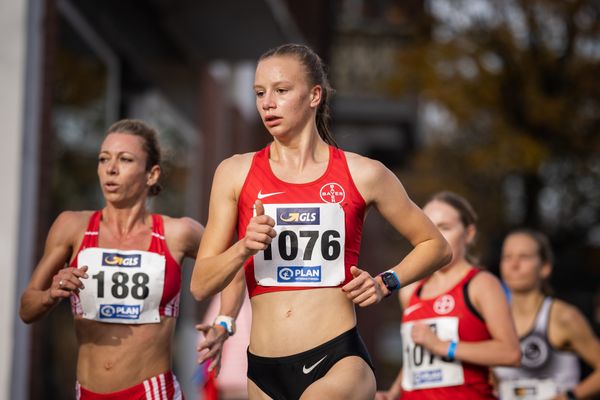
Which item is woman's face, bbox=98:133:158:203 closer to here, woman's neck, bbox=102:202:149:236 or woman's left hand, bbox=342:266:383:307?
woman's neck, bbox=102:202:149:236

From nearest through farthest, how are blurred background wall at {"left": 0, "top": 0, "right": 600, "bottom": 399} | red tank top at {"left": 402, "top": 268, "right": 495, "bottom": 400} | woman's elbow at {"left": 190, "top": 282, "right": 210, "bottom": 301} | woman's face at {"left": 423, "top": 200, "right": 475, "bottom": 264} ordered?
woman's elbow at {"left": 190, "top": 282, "right": 210, "bottom": 301} → red tank top at {"left": 402, "top": 268, "right": 495, "bottom": 400} → woman's face at {"left": 423, "top": 200, "right": 475, "bottom": 264} → blurred background wall at {"left": 0, "top": 0, "right": 600, "bottom": 399}

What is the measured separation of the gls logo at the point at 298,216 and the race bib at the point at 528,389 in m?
3.45

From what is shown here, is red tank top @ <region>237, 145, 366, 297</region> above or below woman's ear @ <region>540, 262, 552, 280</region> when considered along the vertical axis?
below

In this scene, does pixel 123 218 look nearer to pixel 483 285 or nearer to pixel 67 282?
pixel 67 282

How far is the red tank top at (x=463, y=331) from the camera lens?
20.4ft

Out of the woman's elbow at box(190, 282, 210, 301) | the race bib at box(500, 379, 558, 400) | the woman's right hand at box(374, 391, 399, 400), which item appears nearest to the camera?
the woman's elbow at box(190, 282, 210, 301)

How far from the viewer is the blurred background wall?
8766 mm

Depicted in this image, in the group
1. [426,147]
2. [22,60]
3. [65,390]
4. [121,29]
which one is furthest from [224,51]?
[426,147]

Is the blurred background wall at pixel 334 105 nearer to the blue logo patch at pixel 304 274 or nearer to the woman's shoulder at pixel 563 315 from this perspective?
the blue logo patch at pixel 304 274

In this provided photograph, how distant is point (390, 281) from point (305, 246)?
0.40 metres

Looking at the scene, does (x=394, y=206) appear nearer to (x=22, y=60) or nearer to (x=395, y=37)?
(x=22, y=60)

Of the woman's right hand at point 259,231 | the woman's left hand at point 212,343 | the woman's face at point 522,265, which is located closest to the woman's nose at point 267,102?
the woman's right hand at point 259,231

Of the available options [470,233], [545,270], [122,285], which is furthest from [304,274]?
[545,270]

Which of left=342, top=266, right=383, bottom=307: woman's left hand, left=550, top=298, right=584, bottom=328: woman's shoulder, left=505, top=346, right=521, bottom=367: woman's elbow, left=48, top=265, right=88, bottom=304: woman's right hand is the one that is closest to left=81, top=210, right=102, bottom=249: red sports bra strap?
left=48, top=265, right=88, bottom=304: woman's right hand
